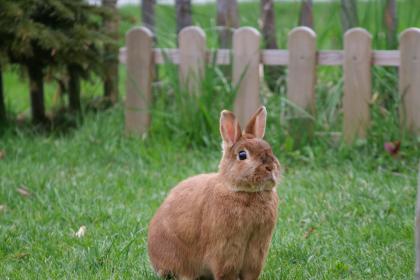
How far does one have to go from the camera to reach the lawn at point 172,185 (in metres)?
4.28

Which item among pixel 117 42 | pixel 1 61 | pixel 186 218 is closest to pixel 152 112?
pixel 117 42

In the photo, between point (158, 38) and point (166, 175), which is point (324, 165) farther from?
point (158, 38)

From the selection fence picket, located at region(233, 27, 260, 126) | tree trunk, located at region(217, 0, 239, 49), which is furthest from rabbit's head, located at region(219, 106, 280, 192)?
tree trunk, located at region(217, 0, 239, 49)

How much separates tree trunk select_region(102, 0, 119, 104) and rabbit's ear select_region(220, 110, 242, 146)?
3.88 metres

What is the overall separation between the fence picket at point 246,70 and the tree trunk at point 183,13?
1028 mm

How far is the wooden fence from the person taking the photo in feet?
21.6

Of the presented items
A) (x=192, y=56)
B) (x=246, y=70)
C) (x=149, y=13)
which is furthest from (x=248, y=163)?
(x=149, y=13)

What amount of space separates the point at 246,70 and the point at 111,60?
1.56 meters

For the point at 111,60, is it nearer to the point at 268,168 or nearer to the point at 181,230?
the point at 181,230

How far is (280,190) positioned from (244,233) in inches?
90.8

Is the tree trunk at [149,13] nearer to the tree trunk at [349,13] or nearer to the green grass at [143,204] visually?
the green grass at [143,204]

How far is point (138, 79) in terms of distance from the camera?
24.7 ft

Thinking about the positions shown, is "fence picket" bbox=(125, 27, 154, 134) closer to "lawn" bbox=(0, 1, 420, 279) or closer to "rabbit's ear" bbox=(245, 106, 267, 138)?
"lawn" bbox=(0, 1, 420, 279)

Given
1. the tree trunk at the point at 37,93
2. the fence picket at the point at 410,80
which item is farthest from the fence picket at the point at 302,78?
the tree trunk at the point at 37,93
